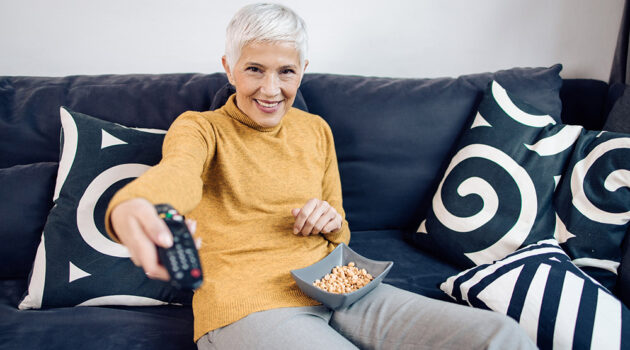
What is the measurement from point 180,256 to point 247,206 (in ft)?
1.71

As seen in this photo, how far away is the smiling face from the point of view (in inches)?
40.4

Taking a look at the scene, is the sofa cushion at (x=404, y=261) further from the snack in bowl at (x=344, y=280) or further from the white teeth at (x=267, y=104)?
the white teeth at (x=267, y=104)

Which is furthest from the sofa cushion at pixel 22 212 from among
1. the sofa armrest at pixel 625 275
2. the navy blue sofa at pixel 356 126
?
the sofa armrest at pixel 625 275

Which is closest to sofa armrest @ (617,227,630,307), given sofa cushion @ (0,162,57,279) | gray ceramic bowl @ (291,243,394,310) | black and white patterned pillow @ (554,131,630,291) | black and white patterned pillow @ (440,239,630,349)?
black and white patterned pillow @ (554,131,630,291)

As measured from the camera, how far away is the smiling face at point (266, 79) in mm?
1027

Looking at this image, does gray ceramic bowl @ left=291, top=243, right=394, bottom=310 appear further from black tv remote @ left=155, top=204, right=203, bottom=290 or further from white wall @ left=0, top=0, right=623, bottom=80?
white wall @ left=0, top=0, right=623, bottom=80

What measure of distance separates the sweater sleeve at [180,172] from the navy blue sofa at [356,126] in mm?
342

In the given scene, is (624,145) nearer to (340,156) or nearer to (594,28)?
(340,156)

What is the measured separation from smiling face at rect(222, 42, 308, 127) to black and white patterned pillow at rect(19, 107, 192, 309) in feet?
1.21

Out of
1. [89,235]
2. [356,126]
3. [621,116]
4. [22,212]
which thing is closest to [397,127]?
[356,126]

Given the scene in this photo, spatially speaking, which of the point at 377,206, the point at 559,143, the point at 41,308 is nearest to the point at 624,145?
the point at 559,143

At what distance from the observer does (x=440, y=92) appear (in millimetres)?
1564

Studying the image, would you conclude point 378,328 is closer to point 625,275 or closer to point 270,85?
point 270,85

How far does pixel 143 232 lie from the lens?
580mm
